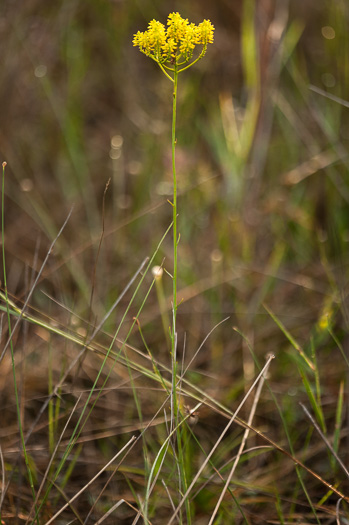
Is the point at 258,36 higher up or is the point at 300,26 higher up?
the point at 258,36

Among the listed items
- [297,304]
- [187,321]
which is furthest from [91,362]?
[297,304]

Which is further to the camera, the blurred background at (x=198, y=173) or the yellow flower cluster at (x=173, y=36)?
the blurred background at (x=198, y=173)

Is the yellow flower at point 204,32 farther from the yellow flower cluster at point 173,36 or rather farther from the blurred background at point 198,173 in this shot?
the blurred background at point 198,173

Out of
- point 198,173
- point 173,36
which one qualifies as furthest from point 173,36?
point 198,173

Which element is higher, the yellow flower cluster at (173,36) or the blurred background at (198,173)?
the yellow flower cluster at (173,36)

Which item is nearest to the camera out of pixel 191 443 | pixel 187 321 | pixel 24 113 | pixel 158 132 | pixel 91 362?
pixel 191 443

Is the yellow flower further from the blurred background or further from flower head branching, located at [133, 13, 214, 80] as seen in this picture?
the blurred background

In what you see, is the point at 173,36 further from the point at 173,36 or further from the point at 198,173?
the point at 198,173

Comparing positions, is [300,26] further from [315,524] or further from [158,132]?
[315,524]

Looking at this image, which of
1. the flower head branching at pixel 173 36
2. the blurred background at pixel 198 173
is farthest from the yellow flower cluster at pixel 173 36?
the blurred background at pixel 198 173
